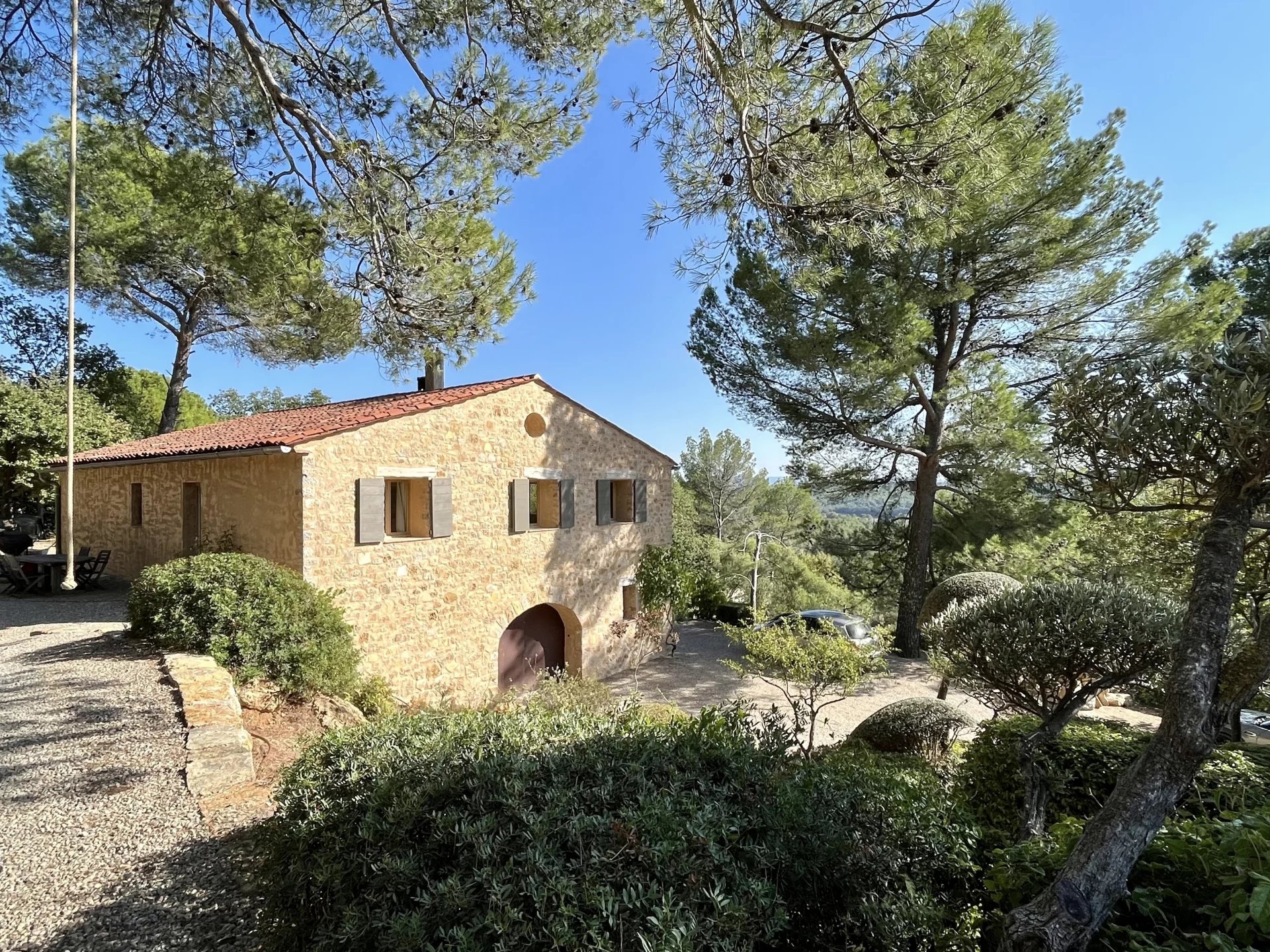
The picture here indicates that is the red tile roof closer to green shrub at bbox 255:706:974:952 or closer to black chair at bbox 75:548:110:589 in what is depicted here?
black chair at bbox 75:548:110:589

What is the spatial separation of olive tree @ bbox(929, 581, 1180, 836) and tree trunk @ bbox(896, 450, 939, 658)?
8859 mm

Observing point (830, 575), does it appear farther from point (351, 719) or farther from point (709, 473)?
point (351, 719)

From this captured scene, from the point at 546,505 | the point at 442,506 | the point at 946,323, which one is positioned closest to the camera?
the point at 442,506

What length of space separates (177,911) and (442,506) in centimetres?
737

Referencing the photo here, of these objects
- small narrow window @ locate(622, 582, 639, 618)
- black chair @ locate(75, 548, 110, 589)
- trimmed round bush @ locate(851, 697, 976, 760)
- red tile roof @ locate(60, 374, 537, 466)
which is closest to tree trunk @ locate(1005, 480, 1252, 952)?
trimmed round bush @ locate(851, 697, 976, 760)

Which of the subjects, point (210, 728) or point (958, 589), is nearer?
point (210, 728)

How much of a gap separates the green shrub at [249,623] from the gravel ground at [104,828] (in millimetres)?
565

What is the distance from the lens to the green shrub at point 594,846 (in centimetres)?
196

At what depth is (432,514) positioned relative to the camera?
9797mm

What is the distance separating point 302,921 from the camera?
7.62ft

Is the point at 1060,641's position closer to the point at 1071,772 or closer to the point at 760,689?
the point at 1071,772

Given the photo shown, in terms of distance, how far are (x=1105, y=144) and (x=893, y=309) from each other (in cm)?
518

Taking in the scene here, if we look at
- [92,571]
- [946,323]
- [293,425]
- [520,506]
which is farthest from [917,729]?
[92,571]

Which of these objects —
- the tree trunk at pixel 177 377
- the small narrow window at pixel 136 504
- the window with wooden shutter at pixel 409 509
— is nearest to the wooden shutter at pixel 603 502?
the window with wooden shutter at pixel 409 509
